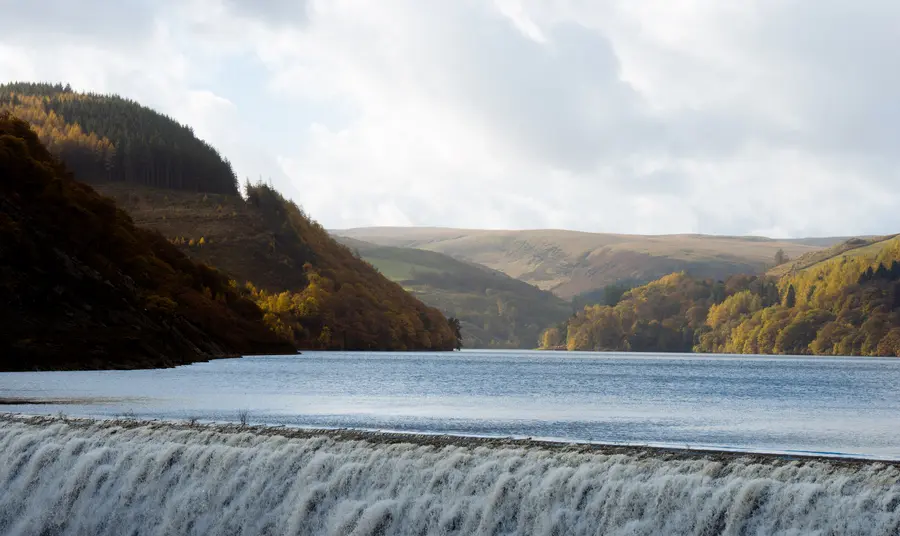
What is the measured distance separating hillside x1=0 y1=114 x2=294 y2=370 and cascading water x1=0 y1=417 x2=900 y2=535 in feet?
→ 229

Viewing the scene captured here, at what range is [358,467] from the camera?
29047 millimetres

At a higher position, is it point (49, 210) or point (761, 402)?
point (49, 210)

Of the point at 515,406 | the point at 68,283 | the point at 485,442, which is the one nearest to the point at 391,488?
the point at 485,442

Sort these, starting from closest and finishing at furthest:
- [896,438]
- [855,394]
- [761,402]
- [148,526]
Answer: [148,526], [896,438], [761,402], [855,394]

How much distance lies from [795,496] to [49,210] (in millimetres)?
108114

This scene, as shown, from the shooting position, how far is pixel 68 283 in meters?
110

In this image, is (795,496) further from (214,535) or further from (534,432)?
(534,432)

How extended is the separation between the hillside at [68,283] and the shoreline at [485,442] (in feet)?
219

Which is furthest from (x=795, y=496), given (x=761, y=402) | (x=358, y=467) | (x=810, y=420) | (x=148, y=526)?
(x=761, y=402)

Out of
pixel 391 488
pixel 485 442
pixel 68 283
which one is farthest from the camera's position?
pixel 68 283

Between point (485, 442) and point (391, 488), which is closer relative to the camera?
point (391, 488)

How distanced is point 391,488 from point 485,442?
13.1 feet

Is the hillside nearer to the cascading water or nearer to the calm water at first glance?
the calm water

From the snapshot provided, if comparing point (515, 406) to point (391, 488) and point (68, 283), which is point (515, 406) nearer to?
point (391, 488)
